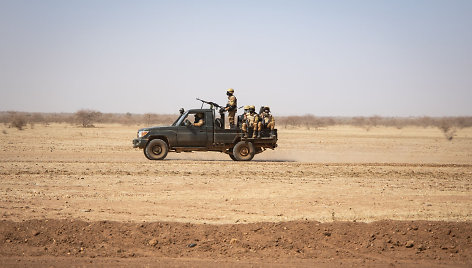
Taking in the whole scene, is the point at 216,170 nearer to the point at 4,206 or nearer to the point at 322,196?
the point at 322,196

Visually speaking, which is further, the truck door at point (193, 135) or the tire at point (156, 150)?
the tire at point (156, 150)

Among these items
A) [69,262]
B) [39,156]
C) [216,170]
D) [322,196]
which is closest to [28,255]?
[69,262]

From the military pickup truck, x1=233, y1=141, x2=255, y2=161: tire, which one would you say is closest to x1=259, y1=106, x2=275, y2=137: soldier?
the military pickup truck

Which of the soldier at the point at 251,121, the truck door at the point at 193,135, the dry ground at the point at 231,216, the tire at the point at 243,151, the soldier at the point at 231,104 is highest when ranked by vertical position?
the soldier at the point at 231,104

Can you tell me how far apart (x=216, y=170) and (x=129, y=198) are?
6290 millimetres

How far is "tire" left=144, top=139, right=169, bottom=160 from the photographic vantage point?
2302 cm

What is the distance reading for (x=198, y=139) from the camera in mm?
22812

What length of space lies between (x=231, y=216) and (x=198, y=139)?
425 inches

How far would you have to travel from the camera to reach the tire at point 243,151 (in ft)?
76.2

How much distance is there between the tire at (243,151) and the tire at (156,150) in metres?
2.73

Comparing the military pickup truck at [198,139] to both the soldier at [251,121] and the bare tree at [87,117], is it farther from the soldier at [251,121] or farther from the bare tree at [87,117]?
the bare tree at [87,117]

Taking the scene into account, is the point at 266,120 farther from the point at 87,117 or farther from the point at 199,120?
the point at 87,117

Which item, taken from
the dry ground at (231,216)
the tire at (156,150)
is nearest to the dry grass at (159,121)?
the tire at (156,150)

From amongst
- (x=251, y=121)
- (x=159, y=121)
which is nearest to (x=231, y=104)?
(x=251, y=121)
